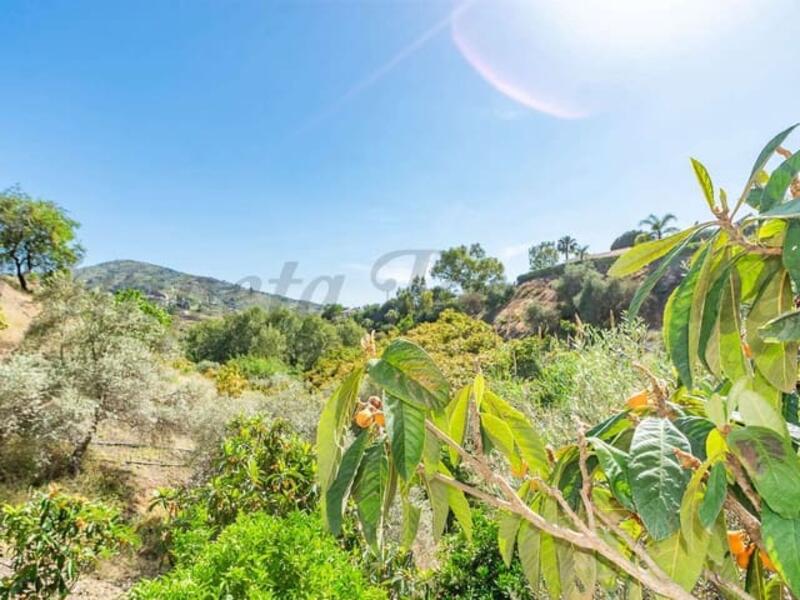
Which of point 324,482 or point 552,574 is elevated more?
point 324,482

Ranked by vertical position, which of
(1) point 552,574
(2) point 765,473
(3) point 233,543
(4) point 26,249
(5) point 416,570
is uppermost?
(4) point 26,249

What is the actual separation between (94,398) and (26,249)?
72.3ft

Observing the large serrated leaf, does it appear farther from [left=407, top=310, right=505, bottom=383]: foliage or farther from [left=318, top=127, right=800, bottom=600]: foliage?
[left=407, top=310, right=505, bottom=383]: foliage

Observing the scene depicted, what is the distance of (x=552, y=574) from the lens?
0.99 metres

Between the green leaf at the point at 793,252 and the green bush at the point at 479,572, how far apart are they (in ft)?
9.32

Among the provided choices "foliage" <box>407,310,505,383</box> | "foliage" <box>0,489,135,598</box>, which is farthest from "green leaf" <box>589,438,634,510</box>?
"foliage" <box>407,310,505,383</box>

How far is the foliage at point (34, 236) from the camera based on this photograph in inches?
889

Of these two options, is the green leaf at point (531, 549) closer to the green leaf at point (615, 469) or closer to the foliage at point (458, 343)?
the green leaf at point (615, 469)

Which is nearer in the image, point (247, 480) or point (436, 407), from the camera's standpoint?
point (436, 407)

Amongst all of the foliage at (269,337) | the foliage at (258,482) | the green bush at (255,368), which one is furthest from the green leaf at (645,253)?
the foliage at (269,337)

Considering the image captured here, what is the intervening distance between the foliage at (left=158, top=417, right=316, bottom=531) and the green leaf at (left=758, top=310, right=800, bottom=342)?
4.18 meters

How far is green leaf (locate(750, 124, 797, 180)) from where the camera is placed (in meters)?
0.68

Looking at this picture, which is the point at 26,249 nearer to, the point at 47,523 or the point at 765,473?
the point at 47,523

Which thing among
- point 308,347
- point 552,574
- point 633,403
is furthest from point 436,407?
point 308,347
